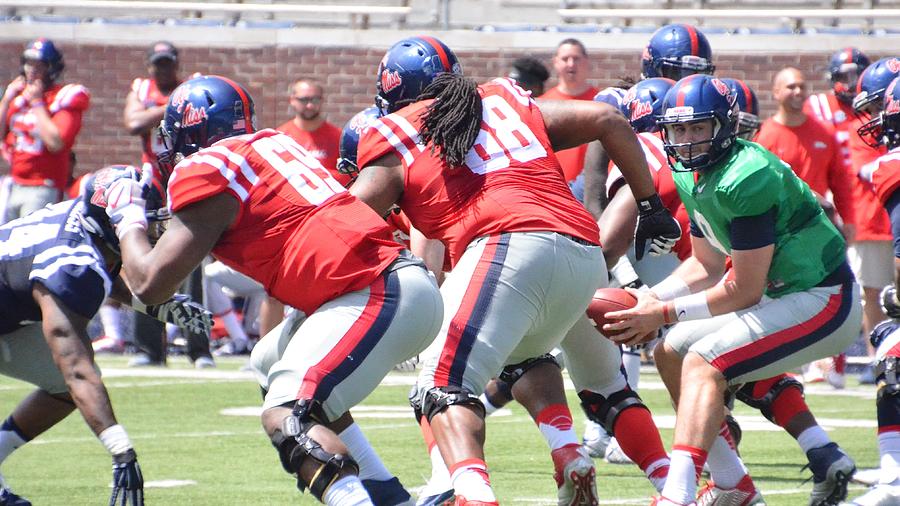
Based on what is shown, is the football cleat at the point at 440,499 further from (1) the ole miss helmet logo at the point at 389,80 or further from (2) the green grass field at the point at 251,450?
(1) the ole miss helmet logo at the point at 389,80

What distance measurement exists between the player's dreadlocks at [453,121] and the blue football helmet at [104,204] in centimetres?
99

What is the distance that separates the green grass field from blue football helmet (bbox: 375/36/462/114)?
1.73 meters

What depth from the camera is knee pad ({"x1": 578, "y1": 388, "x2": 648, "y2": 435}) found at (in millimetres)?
5602

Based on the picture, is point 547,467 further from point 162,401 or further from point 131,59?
point 131,59

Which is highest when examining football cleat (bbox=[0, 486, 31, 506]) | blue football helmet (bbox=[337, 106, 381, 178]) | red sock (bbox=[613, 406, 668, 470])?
blue football helmet (bbox=[337, 106, 381, 178])

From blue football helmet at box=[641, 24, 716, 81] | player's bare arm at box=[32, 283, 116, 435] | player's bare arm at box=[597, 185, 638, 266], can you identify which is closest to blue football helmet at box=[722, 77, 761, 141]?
player's bare arm at box=[597, 185, 638, 266]

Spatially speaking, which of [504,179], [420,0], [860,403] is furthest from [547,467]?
[420,0]

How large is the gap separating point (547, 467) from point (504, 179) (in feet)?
8.43

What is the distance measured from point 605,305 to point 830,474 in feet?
4.10

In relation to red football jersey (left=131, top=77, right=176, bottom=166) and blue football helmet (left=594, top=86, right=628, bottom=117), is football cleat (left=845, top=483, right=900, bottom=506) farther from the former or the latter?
red football jersey (left=131, top=77, right=176, bottom=166)

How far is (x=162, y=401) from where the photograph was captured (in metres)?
9.80

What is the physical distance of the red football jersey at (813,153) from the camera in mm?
10695

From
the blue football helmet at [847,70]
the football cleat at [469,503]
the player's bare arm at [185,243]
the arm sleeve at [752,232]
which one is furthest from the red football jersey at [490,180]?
the blue football helmet at [847,70]

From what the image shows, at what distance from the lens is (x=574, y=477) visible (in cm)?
546
